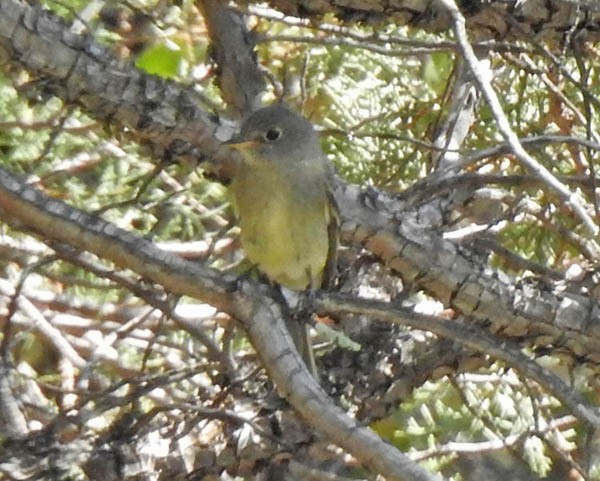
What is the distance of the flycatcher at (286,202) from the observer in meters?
3.89

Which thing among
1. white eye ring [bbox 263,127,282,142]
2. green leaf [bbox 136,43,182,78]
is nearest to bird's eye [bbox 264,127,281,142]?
white eye ring [bbox 263,127,282,142]

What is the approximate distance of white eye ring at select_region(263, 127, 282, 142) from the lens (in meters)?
3.84

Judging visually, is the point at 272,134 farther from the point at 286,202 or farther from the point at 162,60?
the point at 162,60

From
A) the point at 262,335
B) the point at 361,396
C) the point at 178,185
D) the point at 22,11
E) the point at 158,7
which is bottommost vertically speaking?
the point at 262,335

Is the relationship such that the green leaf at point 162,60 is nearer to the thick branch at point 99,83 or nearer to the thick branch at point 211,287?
the thick branch at point 99,83

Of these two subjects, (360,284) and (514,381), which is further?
(514,381)

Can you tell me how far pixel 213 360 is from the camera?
11.2ft

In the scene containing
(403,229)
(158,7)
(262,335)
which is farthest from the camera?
(158,7)

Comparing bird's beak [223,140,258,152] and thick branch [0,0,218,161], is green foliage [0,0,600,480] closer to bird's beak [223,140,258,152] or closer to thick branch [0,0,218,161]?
bird's beak [223,140,258,152]

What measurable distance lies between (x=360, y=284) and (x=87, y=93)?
1.25 metres

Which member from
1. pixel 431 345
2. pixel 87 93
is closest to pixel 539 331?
pixel 431 345

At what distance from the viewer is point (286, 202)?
13.1 feet

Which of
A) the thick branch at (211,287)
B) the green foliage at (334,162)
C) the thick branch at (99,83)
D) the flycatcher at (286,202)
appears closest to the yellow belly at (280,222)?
the flycatcher at (286,202)

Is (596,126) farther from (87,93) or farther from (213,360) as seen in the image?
(87,93)
